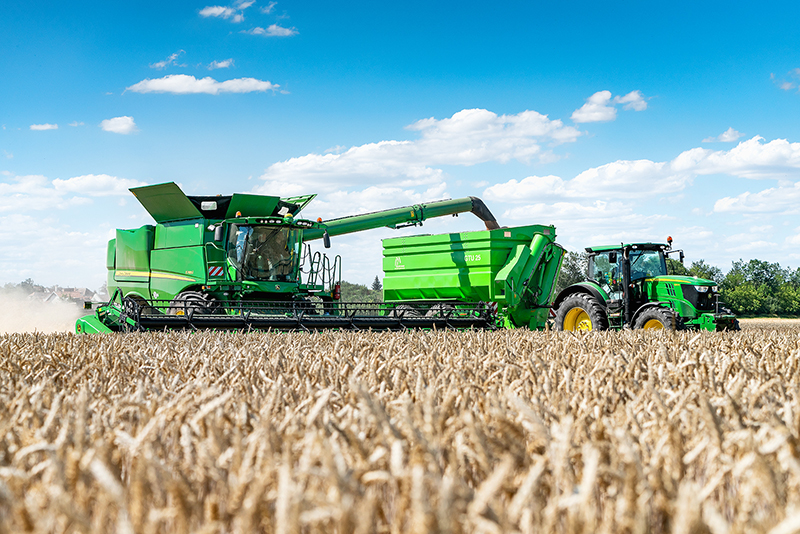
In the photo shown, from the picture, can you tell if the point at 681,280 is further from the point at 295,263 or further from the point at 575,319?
the point at 295,263

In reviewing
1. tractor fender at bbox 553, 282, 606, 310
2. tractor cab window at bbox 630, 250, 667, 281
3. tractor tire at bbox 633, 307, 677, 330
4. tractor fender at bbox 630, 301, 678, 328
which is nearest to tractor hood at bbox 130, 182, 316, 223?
tractor fender at bbox 553, 282, 606, 310

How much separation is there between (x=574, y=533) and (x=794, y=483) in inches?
24.0

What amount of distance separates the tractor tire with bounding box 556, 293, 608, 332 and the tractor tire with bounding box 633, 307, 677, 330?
28.1 inches

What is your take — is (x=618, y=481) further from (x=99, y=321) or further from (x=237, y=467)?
(x=99, y=321)

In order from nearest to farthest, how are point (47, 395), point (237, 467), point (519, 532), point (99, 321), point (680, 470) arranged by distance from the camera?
1. point (519, 532)
2. point (237, 467)
3. point (680, 470)
4. point (47, 395)
5. point (99, 321)

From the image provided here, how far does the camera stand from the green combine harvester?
1323 centimetres

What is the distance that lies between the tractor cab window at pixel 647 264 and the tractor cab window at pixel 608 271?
0.26 meters

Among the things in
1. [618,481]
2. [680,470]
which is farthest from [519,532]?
[680,470]

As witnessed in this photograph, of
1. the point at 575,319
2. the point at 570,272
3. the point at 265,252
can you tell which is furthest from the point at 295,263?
the point at 570,272

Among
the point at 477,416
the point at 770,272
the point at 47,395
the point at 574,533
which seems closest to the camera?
the point at 574,533

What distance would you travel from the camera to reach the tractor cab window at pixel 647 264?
13.1 meters

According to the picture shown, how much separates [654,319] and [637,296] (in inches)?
36.8

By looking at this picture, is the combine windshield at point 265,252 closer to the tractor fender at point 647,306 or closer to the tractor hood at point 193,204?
the tractor hood at point 193,204

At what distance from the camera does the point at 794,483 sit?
1.40m
